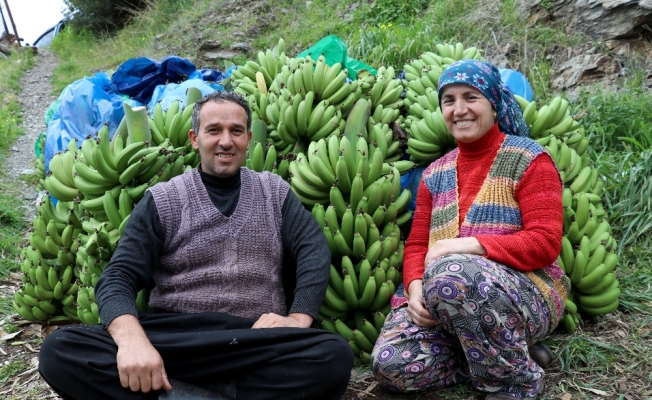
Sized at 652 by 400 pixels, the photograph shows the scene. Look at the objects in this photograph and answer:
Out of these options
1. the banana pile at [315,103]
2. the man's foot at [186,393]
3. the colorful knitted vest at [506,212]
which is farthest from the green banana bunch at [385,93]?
the man's foot at [186,393]

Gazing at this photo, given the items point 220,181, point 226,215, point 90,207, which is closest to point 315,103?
point 220,181

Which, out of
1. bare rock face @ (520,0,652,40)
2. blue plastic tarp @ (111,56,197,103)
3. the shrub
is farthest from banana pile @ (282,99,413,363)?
the shrub

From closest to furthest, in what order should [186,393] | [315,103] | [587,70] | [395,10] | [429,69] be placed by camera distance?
[186,393]
[315,103]
[429,69]
[587,70]
[395,10]

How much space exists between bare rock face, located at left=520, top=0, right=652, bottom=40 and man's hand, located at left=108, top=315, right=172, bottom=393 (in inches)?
198

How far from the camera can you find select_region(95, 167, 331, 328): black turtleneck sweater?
2307mm

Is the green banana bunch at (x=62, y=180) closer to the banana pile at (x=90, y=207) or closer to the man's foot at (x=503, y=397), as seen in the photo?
the banana pile at (x=90, y=207)

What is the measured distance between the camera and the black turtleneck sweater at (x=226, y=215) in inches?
90.8

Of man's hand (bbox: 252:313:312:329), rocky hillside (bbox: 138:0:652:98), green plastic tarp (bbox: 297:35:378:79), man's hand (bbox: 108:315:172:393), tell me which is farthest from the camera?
rocky hillside (bbox: 138:0:652:98)

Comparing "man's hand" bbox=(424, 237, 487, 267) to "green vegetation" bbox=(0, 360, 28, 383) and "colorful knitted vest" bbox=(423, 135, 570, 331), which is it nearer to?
"colorful knitted vest" bbox=(423, 135, 570, 331)

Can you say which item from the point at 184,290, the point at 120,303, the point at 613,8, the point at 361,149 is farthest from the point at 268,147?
the point at 613,8

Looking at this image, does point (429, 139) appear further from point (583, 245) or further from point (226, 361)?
point (226, 361)

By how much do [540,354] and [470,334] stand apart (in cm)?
65

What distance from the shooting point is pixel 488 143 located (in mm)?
2684

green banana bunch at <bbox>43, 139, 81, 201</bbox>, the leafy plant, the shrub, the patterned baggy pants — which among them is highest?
the shrub
